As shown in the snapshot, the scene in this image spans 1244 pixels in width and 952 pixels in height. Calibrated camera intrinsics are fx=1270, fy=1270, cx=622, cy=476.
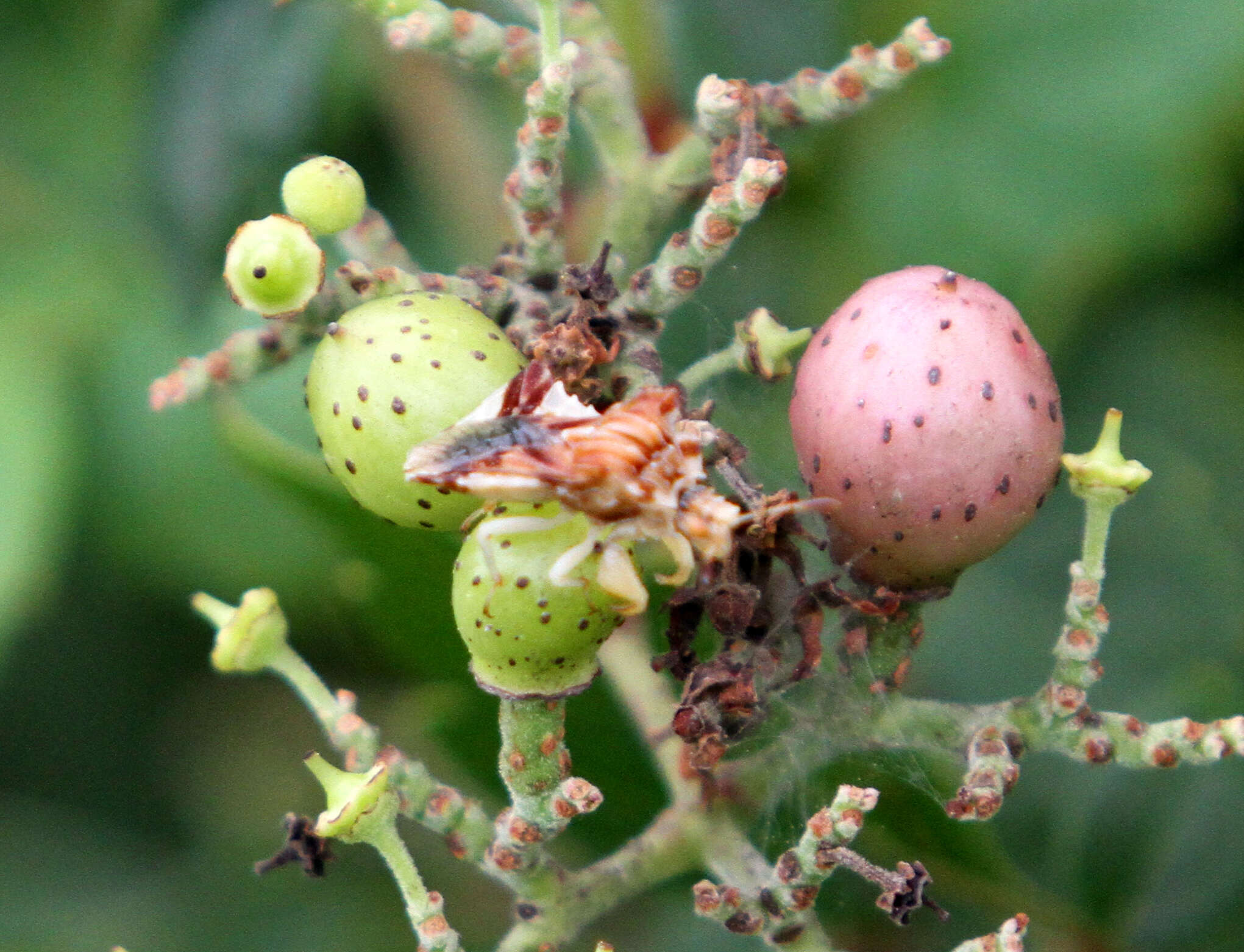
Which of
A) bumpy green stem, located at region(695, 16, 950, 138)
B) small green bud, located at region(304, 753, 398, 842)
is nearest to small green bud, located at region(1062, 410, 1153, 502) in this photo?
bumpy green stem, located at region(695, 16, 950, 138)

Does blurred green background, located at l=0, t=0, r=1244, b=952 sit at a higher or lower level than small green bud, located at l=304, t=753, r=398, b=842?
higher

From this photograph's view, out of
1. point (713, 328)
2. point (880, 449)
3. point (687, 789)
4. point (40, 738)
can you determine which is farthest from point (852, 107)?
point (40, 738)

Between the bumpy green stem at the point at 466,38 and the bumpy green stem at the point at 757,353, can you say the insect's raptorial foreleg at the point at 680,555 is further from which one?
the bumpy green stem at the point at 466,38

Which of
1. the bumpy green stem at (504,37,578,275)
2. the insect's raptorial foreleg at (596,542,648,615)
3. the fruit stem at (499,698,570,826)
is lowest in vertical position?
the fruit stem at (499,698,570,826)

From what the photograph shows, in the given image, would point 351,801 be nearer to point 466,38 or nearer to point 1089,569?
point 1089,569

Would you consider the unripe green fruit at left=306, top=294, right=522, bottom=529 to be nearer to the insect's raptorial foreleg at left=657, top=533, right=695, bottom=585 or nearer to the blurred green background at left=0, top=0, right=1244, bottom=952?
the insect's raptorial foreleg at left=657, top=533, right=695, bottom=585

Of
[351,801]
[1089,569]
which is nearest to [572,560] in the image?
[351,801]
